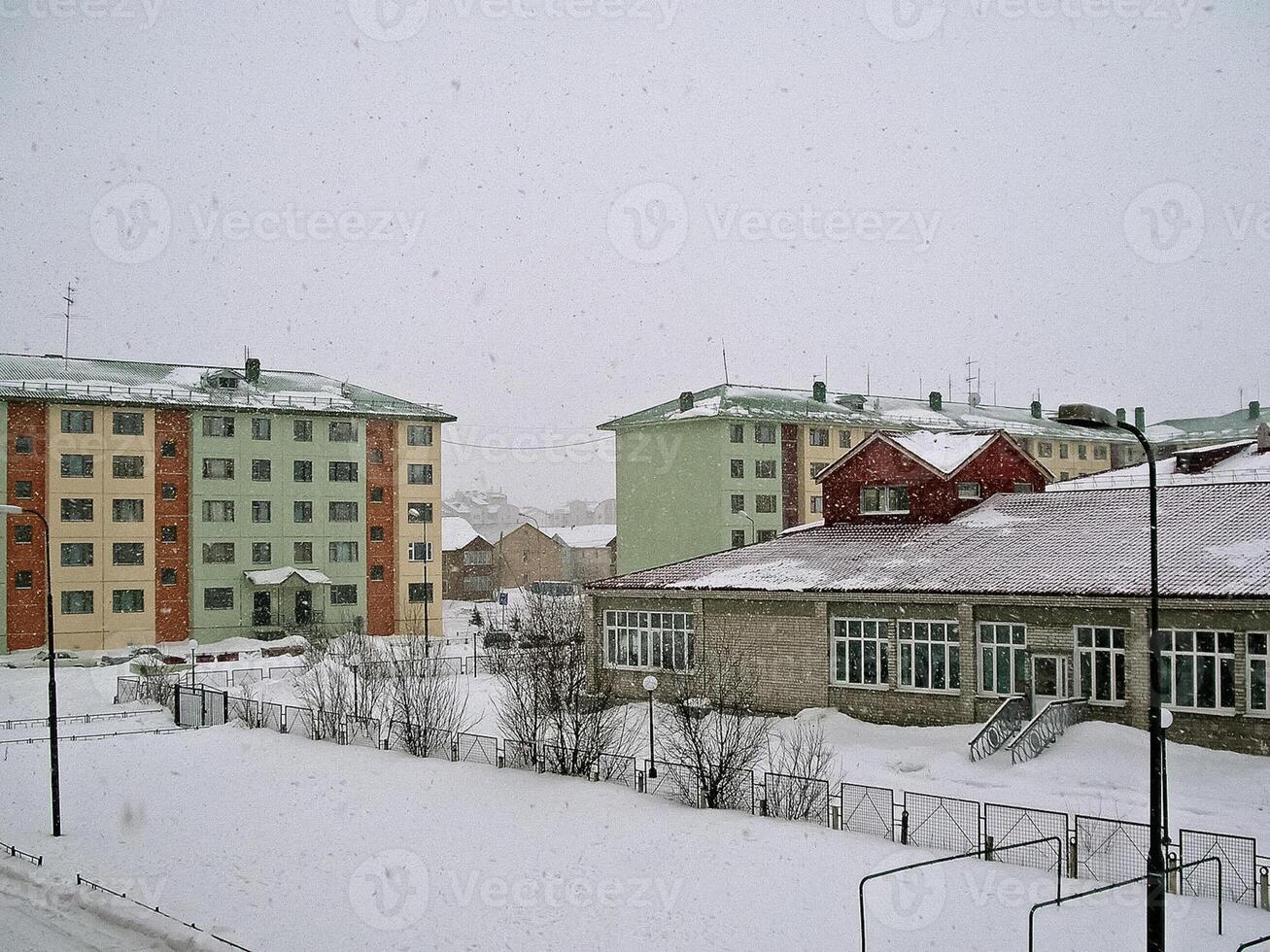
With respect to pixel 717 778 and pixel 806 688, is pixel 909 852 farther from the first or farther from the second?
pixel 806 688

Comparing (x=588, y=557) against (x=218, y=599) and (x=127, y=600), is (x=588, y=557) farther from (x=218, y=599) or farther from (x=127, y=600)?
(x=127, y=600)

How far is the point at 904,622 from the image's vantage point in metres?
30.1

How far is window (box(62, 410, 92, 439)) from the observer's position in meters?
53.4

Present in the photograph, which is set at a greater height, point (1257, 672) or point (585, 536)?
point (585, 536)

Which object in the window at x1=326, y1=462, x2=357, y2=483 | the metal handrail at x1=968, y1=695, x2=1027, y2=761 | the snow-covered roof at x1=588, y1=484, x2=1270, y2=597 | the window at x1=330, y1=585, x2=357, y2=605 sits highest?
the window at x1=326, y1=462, x2=357, y2=483

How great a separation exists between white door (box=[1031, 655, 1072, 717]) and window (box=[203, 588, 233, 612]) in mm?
42673

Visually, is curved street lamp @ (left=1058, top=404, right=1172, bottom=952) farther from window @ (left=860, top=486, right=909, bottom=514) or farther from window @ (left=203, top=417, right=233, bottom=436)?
window @ (left=203, top=417, right=233, bottom=436)

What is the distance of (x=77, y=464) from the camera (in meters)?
53.7

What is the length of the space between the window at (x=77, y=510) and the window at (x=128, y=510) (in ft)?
3.48

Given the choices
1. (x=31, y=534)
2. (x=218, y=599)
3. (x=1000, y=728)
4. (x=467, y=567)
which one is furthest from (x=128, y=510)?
(x=1000, y=728)

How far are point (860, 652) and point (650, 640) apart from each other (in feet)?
24.7

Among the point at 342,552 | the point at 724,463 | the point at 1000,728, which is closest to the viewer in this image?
the point at 1000,728

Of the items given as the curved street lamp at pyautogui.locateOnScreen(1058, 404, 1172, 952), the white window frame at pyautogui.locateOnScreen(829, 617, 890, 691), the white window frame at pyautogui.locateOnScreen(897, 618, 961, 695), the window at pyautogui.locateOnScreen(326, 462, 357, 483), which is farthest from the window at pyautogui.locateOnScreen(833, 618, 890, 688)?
the window at pyautogui.locateOnScreen(326, 462, 357, 483)

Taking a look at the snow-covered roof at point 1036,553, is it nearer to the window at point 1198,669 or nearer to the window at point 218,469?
the window at point 1198,669
